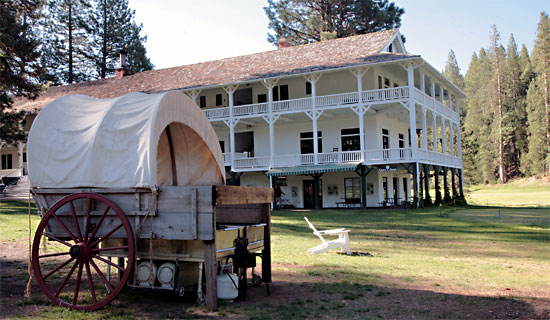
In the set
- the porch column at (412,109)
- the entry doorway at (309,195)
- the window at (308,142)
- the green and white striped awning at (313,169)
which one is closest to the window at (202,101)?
the window at (308,142)

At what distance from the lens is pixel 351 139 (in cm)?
3281

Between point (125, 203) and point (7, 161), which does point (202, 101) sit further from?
point (125, 203)

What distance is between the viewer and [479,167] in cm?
8725

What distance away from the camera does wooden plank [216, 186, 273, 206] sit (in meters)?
6.14

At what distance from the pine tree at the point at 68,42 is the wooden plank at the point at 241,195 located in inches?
2065

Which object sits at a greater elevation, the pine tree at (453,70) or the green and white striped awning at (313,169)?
the pine tree at (453,70)

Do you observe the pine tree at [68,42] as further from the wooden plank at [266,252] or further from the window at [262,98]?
the wooden plank at [266,252]

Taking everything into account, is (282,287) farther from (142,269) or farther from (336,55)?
(336,55)

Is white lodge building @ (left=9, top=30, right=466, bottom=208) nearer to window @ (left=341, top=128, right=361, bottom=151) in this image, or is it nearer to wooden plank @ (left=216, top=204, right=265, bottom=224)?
window @ (left=341, top=128, right=361, bottom=151)

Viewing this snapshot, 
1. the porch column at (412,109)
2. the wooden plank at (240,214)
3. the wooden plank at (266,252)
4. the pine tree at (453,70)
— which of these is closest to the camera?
the wooden plank at (266,252)

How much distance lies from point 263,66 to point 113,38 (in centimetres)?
2953

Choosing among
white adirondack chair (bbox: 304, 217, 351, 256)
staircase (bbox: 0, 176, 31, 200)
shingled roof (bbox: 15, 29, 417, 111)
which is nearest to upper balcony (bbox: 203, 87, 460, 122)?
shingled roof (bbox: 15, 29, 417, 111)

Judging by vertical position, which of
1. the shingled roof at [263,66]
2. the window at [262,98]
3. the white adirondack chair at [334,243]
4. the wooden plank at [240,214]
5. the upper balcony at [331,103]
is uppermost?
the shingled roof at [263,66]

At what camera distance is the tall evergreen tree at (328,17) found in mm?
47594
